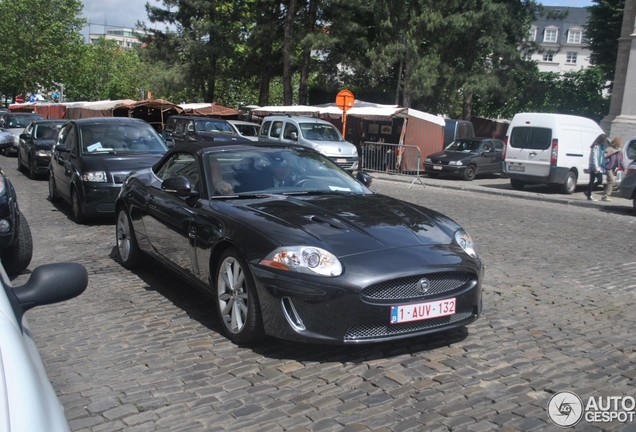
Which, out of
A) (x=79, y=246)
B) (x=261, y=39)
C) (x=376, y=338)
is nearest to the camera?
(x=376, y=338)

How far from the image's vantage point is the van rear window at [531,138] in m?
18.2

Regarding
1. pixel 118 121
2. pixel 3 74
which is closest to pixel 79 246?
pixel 118 121

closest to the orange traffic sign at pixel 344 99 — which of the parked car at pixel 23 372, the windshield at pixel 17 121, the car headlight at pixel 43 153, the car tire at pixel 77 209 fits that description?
the car headlight at pixel 43 153

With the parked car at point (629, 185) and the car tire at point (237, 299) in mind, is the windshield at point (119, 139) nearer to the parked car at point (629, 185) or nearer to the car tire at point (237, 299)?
the car tire at point (237, 299)

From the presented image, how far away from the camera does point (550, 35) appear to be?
338 ft

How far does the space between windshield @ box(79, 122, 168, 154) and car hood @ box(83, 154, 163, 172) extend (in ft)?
1.30

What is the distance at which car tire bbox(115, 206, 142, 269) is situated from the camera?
709cm

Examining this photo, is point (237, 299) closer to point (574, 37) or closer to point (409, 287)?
point (409, 287)

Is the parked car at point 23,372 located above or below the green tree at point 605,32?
below

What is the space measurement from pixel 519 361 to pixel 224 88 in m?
47.3

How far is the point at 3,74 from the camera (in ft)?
184

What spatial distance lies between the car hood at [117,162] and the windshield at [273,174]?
183 inches

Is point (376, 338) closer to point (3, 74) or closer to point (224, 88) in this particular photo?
point (224, 88)

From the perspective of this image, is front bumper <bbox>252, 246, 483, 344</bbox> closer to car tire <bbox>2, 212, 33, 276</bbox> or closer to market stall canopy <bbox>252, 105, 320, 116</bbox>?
car tire <bbox>2, 212, 33, 276</bbox>
